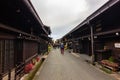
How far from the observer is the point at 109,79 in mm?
10336

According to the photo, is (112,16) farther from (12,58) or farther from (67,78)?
(12,58)

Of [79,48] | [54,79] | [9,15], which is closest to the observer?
[9,15]

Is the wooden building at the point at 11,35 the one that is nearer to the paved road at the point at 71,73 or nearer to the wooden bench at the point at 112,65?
the paved road at the point at 71,73

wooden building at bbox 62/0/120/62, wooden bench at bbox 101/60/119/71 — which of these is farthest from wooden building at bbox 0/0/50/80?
wooden bench at bbox 101/60/119/71

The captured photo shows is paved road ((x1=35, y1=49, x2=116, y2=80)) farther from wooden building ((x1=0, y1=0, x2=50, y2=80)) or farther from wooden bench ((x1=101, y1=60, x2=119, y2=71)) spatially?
wooden building ((x1=0, y1=0, x2=50, y2=80))

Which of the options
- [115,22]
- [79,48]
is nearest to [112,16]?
[115,22]

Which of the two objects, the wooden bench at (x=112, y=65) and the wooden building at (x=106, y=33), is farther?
the wooden building at (x=106, y=33)

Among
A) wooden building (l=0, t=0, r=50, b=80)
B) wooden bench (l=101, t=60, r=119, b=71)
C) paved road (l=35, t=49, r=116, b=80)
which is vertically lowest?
paved road (l=35, t=49, r=116, b=80)

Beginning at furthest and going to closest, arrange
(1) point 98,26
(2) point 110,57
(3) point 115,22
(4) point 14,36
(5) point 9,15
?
(1) point 98,26
(2) point 110,57
(3) point 115,22
(4) point 14,36
(5) point 9,15

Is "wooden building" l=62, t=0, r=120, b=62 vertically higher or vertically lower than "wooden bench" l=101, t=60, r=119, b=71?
higher

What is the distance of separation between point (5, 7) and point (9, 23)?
52.4 inches

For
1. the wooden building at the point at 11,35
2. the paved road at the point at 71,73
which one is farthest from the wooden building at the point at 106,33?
the wooden building at the point at 11,35

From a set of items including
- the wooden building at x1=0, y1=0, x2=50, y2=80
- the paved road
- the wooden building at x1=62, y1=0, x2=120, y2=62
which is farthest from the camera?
the wooden building at x1=62, y1=0, x2=120, y2=62

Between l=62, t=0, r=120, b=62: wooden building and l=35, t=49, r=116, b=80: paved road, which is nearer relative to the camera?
l=35, t=49, r=116, b=80: paved road
